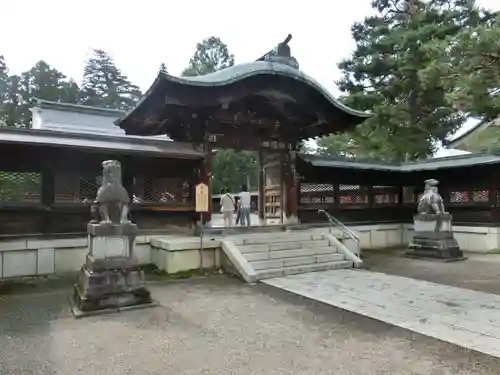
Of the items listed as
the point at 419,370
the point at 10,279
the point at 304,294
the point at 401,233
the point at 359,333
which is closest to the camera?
the point at 419,370

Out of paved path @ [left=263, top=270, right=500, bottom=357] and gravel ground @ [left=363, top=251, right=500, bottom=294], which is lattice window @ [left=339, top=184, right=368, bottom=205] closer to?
gravel ground @ [left=363, top=251, right=500, bottom=294]

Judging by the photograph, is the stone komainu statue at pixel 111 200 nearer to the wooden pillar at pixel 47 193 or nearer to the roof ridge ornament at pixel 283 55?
the wooden pillar at pixel 47 193

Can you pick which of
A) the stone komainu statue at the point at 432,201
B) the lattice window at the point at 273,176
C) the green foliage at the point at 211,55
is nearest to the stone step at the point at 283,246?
the lattice window at the point at 273,176

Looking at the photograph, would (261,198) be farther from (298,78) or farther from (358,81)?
(358,81)

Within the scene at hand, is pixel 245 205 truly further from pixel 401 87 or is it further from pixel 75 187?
pixel 401 87

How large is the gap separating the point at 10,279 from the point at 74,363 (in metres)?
5.58

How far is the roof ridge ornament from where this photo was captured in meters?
10.9

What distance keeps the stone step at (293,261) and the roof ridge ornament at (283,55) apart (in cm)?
541

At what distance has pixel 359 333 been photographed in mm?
5059

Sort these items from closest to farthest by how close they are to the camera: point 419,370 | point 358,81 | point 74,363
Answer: point 419,370, point 74,363, point 358,81

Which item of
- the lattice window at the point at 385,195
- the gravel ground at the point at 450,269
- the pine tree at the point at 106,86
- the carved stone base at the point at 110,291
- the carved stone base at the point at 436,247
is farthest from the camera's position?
the pine tree at the point at 106,86

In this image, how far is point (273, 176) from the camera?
12727mm

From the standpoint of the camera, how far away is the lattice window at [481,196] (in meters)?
13.3

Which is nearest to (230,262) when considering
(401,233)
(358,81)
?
(401,233)
